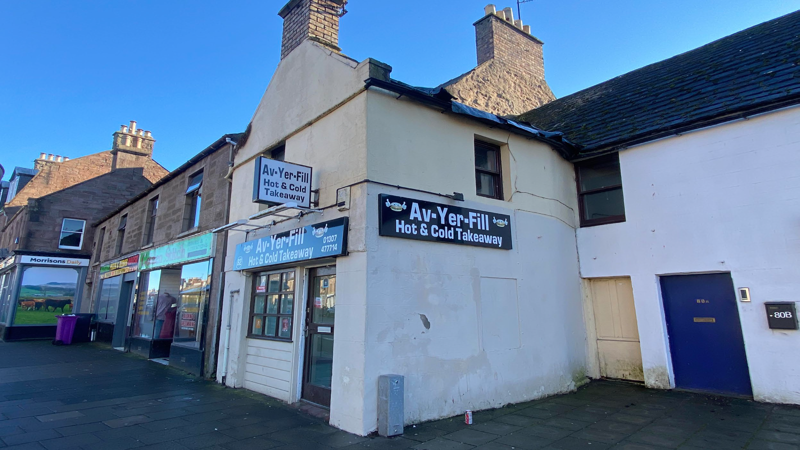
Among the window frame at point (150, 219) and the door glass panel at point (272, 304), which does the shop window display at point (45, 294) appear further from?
the door glass panel at point (272, 304)

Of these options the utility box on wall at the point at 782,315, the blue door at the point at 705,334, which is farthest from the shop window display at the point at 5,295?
the utility box on wall at the point at 782,315

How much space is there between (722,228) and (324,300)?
692 centimetres

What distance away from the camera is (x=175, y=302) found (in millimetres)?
12766

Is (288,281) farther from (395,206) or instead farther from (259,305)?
(395,206)

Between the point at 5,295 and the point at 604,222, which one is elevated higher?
the point at 604,222

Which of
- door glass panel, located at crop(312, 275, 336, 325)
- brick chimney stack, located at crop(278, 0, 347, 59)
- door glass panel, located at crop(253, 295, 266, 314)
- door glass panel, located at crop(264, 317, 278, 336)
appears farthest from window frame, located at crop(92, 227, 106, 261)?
door glass panel, located at crop(312, 275, 336, 325)

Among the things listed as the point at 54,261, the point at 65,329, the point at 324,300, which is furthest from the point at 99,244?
the point at 324,300

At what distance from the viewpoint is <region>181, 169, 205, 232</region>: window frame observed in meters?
11.9

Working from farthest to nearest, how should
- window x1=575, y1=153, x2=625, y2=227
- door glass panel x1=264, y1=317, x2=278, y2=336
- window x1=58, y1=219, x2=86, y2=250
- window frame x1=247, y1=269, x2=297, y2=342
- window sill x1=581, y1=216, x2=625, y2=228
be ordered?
window x1=58, y1=219, x2=86, y2=250
window x1=575, y1=153, x2=625, y2=227
window sill x1=581, y1=216, x2=625, y2=228
door glass panel x1=264, y1=317, x2=278, y2=336
window frame x1=247, y1=269, x2=297, y2=342

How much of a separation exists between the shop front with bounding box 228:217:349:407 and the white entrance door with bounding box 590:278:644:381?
5.72m

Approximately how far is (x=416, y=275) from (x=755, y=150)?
610 centimetres

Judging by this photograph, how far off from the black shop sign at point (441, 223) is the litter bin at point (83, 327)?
17.9 metres

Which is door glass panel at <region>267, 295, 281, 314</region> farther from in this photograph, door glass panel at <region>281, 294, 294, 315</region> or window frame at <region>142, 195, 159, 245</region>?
window frame at <region>142, 195, 159, 245</region>

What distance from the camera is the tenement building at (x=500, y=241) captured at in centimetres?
612
